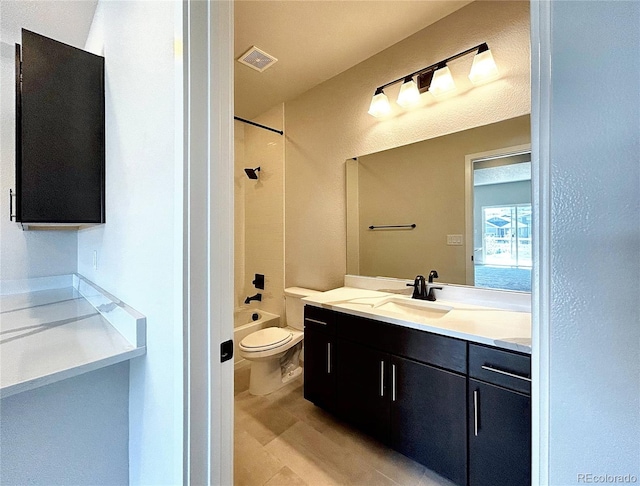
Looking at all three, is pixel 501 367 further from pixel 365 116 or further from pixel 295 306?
pixel 365 116

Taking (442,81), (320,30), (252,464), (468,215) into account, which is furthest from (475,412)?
(320,30)

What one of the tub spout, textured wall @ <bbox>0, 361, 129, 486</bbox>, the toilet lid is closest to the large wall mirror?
the toilet lid

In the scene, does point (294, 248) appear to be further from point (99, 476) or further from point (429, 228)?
point (99, 476)

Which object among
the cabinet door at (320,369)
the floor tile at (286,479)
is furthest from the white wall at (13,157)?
the floor tile at (286,479)

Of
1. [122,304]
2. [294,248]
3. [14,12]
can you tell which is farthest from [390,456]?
[14,12]

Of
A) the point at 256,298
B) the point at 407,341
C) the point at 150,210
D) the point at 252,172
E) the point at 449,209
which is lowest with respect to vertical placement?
the point at 256,298

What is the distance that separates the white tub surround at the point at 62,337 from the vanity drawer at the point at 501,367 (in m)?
1.35

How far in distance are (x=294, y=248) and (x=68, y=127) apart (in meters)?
1.86

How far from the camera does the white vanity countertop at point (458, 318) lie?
3.89 feet

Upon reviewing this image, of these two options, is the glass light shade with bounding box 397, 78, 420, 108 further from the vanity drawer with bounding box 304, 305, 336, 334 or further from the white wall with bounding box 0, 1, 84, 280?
the white wall with bounding box 0, 1, 84, 280

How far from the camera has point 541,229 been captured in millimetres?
377

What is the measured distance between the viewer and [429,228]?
1.93m

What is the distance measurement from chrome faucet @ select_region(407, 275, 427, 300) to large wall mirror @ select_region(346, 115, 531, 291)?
102 millimetres

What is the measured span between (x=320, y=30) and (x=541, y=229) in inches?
82.1
